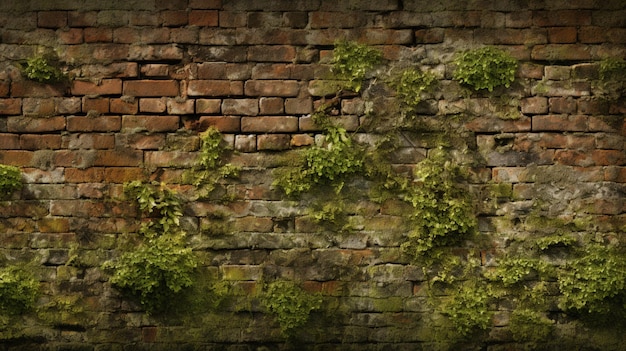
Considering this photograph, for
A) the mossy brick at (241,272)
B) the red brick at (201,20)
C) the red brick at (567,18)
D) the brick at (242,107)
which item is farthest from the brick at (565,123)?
the red brick at (201,20)

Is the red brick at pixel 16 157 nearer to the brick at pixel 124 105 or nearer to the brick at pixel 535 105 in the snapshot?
the brick at pixel 124 105

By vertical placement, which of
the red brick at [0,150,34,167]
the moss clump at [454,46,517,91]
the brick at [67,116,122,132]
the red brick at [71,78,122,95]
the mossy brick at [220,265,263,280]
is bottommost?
the mossy brick at [220,265,263,280]

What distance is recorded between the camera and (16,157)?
2.52 metres

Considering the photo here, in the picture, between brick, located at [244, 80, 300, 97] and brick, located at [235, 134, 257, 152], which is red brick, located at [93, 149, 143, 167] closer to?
brick, located at [235, 134, 257, 152]

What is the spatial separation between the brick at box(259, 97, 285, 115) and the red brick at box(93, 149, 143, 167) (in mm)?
678

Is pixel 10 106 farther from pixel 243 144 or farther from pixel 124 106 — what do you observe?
pixel 243 144

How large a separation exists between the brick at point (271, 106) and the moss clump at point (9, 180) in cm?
130

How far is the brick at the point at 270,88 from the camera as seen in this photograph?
254 centimetres

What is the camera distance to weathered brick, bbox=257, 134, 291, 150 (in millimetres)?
2535

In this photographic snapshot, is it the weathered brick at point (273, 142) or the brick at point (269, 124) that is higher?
the brick at point (269, 124)

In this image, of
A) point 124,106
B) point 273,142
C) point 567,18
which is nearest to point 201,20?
point 124,106

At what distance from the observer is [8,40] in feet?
8.26

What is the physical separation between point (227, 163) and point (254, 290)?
0.68m

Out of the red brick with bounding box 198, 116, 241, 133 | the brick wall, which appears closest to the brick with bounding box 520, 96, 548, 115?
the brick wall
